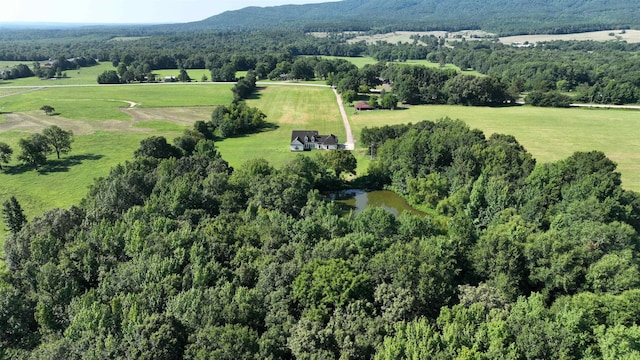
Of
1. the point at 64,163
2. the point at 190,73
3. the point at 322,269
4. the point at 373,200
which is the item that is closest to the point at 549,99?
the point at 373,200

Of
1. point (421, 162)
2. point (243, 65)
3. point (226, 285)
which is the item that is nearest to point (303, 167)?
point (421, 162)

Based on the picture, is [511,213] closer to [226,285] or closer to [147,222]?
[226,285]

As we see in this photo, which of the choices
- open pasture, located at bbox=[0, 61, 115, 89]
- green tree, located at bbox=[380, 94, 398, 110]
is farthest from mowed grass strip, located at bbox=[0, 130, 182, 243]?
open pasture, located at bbox=[0, 61, 115, 89]

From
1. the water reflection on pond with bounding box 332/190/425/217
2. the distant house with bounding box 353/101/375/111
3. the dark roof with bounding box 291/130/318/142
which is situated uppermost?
the distant house with bounding box 353/101/375/111

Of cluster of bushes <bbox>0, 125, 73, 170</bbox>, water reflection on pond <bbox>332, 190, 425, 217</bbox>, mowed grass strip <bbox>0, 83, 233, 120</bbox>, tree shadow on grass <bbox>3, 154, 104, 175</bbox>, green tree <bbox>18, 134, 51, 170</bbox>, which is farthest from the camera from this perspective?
mowed grass strip <bbox>0, 83, 233, 120</bbox>

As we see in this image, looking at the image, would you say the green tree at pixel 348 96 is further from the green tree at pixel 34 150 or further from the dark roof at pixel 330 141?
the green tree at pixel 34 150

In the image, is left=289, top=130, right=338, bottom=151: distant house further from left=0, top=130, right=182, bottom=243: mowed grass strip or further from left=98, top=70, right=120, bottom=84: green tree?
left=98, top=70, right=120, bottom=84: green tree

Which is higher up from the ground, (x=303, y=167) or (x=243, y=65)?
(x=243, y=65)

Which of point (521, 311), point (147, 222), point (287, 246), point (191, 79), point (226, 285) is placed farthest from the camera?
point (191, 79)
